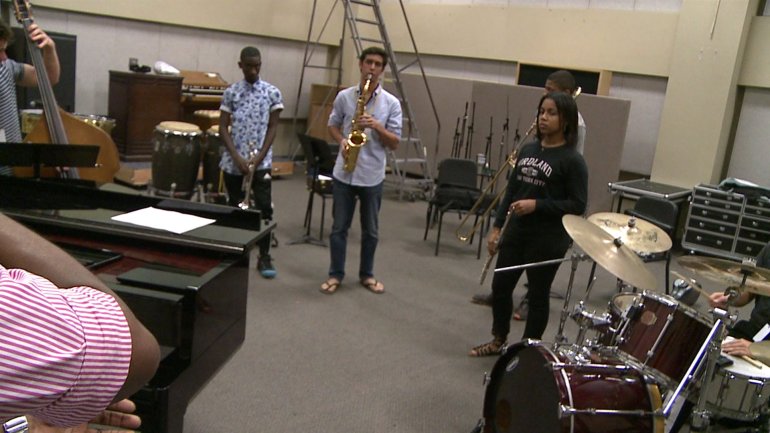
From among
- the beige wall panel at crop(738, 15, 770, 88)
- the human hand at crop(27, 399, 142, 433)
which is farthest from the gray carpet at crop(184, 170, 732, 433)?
the beige wall panel at crop(738, 15, 770, 88)

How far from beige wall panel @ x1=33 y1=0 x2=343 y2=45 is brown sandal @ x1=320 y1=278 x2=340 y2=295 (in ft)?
14.8

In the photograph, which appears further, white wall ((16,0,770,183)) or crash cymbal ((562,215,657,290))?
white wall ((16,0,770,183))

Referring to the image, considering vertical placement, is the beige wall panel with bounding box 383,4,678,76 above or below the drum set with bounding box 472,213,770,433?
above

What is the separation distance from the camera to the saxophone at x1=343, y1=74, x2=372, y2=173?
4.36 m

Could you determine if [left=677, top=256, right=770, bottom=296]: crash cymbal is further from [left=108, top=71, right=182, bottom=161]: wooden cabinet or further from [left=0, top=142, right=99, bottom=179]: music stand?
[left=108, top=71, right=182, bottom=161]: wooden cabinet

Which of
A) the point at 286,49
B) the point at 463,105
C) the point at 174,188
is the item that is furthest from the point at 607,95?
the point at 174,188

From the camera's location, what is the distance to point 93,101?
24.6 feet

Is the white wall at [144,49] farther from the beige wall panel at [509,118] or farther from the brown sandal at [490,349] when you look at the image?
the brown sandal at [490,349]

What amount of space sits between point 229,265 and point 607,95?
6871 millimetres

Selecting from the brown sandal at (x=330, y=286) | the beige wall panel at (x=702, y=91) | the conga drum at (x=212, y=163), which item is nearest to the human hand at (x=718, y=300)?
the brown sandal at (x=330, y=286)

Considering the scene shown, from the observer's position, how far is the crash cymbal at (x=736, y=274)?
2541 millimetres

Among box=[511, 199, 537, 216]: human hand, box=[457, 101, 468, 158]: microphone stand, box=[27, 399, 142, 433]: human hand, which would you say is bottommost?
box=[27, 399, 142, 433]: human hand

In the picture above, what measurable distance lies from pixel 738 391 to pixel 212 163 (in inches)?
176

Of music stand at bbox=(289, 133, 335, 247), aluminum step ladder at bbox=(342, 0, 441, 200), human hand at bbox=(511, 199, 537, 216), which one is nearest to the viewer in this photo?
human hand at bbox=(511, 199, 537, 216)
